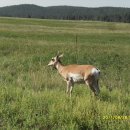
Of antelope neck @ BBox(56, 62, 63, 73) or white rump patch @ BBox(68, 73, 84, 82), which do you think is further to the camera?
antelope neck @ BBox(56, 62, 63, 73)

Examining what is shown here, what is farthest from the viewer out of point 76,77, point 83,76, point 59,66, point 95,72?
point 59,66

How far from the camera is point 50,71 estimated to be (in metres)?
17.3

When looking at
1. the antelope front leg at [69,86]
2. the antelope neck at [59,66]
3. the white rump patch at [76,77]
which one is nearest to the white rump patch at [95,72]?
the white rump patch at [76,77]

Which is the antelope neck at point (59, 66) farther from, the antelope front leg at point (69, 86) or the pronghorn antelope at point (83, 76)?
the antelope front leg at point (69, 86)

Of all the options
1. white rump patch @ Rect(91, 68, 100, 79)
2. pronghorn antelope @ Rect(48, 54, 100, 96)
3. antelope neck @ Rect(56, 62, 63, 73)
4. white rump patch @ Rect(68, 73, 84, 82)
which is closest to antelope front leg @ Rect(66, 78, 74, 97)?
pronghorn antelope @ Rect(48, 54, 100, 96)

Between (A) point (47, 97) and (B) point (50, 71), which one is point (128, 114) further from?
(B) point (50, 71)

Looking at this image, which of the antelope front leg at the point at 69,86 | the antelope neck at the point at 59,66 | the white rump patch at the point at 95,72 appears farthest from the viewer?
the antelope neck at the point at 59,66

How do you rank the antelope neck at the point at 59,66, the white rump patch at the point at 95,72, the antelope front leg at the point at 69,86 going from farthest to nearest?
the antelope neck at the point at 59,66, the antelope front leg at the point at 69,86, the white rump patch at the point at 95,72

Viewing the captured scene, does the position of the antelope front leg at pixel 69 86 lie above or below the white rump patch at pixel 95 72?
below

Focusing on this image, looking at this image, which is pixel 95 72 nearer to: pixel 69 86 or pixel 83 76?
pixel 83 76

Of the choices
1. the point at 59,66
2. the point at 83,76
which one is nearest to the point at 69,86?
the point at 83,76

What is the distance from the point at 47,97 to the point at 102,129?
2.48 m

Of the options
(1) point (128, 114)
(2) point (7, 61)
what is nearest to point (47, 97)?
(1) point (128, 114)

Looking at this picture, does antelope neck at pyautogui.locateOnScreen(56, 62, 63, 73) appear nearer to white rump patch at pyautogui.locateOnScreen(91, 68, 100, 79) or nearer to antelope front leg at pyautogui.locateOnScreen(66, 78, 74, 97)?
antelope front leg at pyautogui.locateOnScreen(66, 78, 74, 97)
